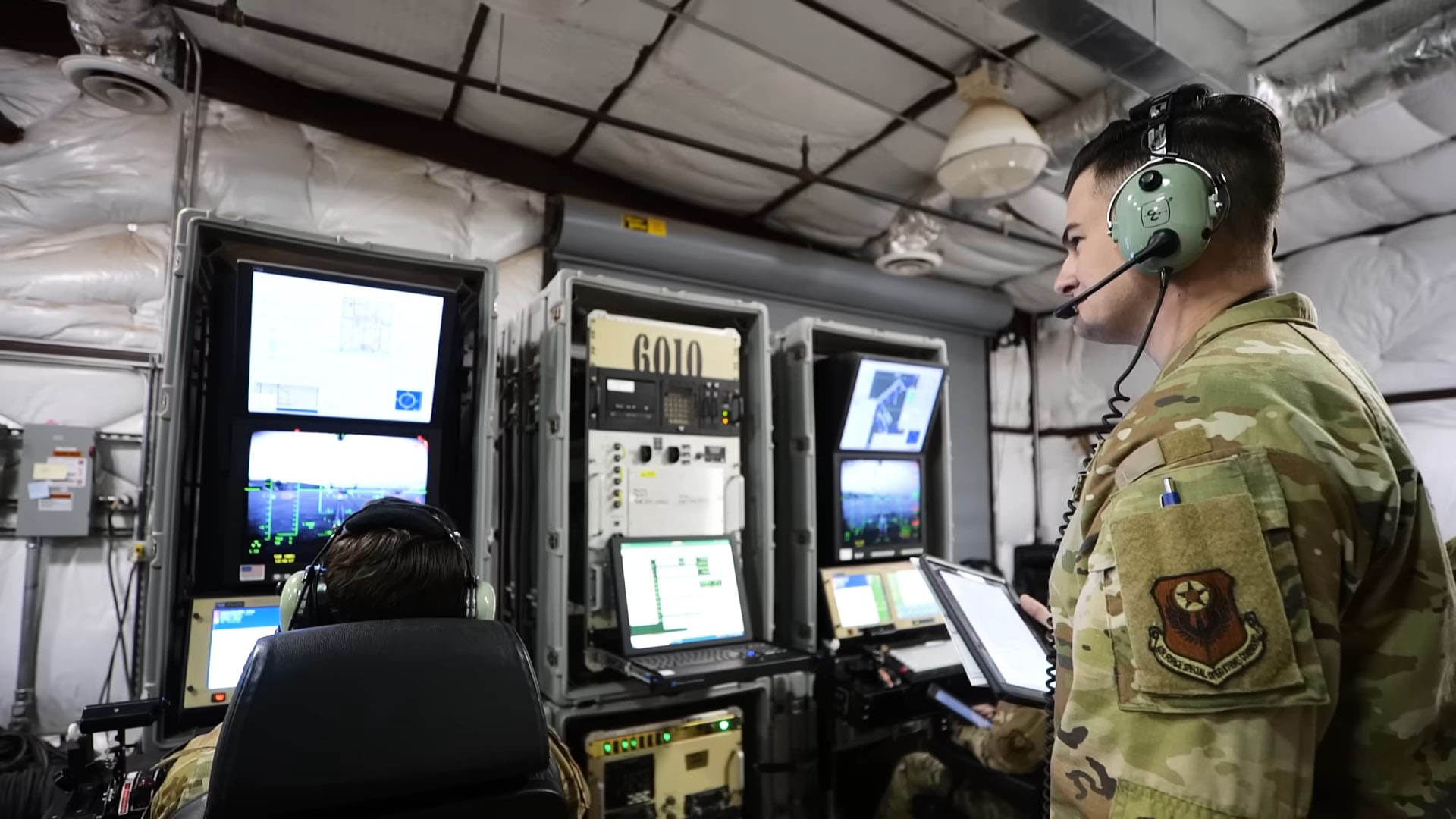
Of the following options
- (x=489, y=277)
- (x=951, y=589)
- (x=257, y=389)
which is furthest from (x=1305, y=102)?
(x=257, y=389)

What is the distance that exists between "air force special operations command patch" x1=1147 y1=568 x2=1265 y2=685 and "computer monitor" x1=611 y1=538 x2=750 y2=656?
209 centimetres

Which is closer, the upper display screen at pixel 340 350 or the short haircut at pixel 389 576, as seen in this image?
the short haircut at pixel 389 576

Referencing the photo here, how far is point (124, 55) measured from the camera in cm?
273

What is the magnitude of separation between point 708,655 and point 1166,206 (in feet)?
6.93

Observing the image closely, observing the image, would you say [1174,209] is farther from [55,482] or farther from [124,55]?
[55,482]

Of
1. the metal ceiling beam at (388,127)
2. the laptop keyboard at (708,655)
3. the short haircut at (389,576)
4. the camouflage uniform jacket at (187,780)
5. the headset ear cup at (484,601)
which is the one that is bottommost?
the laptop keyboard at (708,655)

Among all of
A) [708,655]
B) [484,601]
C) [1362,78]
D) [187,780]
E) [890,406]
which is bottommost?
[708,655]

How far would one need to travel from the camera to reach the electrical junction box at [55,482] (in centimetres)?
277

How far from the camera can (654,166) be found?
412 cm

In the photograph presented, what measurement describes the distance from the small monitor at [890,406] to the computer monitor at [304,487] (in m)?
1.91

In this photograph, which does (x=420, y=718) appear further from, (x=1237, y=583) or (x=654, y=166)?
(x=654, y=166)

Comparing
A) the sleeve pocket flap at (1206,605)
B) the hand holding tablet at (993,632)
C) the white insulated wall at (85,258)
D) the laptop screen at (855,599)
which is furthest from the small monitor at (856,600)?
the white insulated wall at (85,258)

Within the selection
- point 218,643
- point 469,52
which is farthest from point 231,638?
point 469,52

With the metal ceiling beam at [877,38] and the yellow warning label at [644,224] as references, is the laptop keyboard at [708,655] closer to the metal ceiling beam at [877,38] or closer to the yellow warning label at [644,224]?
the yellow warning label at [644,224]
